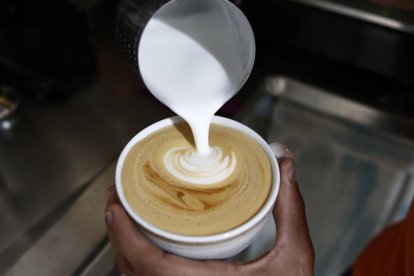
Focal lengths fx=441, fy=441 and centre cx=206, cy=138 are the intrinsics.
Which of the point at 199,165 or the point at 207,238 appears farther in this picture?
the point at 199,165

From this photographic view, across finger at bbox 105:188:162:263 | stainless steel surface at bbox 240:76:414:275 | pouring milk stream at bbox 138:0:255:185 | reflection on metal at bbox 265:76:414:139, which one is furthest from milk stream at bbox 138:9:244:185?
reflection on metal at bbox 265:76:414:139

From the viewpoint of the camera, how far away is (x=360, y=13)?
996 mm

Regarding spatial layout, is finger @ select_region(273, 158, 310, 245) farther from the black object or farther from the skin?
the black object

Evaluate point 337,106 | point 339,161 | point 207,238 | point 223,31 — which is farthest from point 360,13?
point 207,238

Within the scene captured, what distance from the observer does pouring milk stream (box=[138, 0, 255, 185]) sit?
2.02 feet

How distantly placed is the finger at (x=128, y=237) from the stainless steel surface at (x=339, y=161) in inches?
22.4

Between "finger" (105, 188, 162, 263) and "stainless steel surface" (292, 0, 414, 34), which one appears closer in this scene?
"finger" (105, 188, 162, 263)

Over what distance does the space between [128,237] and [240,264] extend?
143mm

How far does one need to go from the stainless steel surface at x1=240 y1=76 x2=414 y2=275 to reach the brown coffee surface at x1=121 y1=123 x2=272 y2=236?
41 centimetres

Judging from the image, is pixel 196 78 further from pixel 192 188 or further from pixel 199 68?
pixel 192 188

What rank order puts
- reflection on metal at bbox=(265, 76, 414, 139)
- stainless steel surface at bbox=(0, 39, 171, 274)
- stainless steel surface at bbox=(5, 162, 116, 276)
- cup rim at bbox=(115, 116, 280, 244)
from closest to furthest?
1. cup rim at bbox=(115, 116, 280, 244)
2. stainless steel surface at bbox=(5, 162, 116, 276)
3. stainless steel surface at bbox=(0, 39, 171, 274)
4. reflection on metal at bbox=(265, 76, 414, 139)

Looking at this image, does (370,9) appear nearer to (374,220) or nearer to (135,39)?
(374,220)

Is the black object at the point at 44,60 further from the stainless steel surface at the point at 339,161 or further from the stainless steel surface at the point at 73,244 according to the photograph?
the stainless steel surface at the point at 339,161

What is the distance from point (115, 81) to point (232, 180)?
2.42 ft
